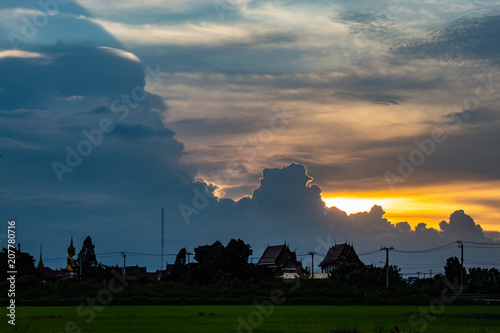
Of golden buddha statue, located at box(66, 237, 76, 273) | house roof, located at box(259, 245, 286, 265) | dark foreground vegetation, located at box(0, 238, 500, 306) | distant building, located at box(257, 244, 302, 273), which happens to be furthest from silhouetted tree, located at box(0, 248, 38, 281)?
house roof, located at box(259, 245, 286, 265)

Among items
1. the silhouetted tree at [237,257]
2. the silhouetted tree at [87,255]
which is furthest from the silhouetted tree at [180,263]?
the silhouetted tree at [237,257]

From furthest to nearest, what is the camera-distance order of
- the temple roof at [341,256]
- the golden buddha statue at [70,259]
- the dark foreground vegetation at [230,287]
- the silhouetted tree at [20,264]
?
the temple roof at [341,256] → the golden buddha statue at [70,259] → the silhouetted tree at [20,264] → the dark foreground vegetation at [230,287]

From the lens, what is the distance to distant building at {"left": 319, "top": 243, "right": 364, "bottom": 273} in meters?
139

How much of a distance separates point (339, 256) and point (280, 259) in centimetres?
1553

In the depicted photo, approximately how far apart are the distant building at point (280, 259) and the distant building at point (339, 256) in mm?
9812

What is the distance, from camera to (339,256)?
139375mm

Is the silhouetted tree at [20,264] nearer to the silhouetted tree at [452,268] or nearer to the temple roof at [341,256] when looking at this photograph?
the silhouetted tree at [452,268]

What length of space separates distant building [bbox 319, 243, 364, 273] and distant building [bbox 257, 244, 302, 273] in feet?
32.2

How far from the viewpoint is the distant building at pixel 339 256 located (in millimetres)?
138875

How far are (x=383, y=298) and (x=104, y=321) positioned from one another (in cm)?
4229

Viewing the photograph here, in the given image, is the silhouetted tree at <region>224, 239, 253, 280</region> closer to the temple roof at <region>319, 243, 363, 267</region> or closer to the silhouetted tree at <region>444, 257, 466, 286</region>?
the silhouetted tree at <region>444, 257, 466, 286</region>

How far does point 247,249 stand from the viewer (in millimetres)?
84312

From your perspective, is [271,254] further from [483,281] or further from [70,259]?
[483,281]

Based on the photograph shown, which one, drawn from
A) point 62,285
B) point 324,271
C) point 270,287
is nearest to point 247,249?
point 270,287
